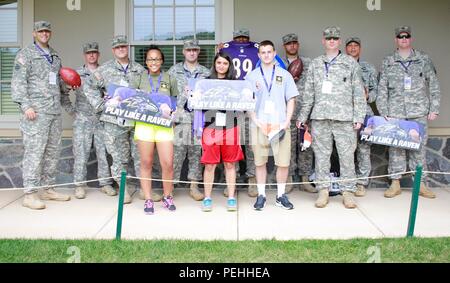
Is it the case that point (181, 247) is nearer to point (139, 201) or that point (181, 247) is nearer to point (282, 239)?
point (282, 239)

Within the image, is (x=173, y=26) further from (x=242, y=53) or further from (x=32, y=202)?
(x=32, y=202)

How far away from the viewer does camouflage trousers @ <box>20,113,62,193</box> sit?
6719 mm

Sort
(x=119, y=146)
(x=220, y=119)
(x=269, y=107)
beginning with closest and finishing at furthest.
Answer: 1. (x=220, y=119)
2. (x=269, y=107)
3. (x=119, y=146)

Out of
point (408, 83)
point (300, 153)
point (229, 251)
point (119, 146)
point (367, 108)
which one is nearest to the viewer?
point (229, 251)

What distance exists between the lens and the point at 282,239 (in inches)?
213

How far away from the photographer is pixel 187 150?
7.34m

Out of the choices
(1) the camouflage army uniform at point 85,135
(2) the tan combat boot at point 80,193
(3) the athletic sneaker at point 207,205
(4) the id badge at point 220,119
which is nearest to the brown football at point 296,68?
(4) the id badge at point 220,119

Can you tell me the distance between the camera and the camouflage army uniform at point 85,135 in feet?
24.0

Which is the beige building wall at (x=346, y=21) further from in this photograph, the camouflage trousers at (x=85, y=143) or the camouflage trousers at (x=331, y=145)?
the camouflage trousers at (x=85, y=143)

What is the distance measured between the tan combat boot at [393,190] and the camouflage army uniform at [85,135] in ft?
12.3

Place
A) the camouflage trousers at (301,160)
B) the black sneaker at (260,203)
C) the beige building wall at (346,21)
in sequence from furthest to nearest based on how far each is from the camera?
the beige building wall at (346,21) → the camouflage trousers at (301,160) → the black sneaker at (260,203)

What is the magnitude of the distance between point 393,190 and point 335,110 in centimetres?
161

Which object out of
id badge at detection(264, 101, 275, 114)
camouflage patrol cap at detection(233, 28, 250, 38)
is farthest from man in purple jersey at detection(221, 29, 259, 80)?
id badge at detection(264, 101, 275, 114)

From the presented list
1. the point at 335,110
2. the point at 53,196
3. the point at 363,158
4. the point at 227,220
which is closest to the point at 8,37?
the point at 53,196
